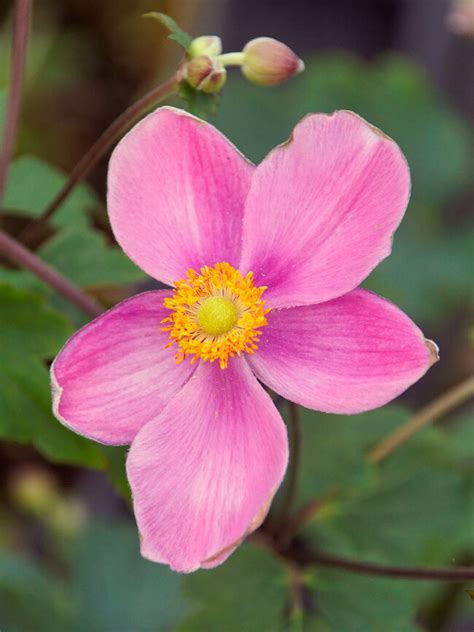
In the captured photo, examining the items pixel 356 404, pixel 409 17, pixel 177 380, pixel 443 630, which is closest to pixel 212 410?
pixel 177 380

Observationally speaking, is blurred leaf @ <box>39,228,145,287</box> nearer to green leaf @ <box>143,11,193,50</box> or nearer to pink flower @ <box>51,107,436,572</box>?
pink flower @ <box>51,107,436,572</box>

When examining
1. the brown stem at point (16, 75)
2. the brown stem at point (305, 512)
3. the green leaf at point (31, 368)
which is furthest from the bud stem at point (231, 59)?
the brown stem at point (305, 512)

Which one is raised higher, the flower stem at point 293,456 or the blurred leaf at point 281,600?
the flower stem at point 293,456

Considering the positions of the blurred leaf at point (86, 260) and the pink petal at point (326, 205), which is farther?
the blurred leaf at point (86, 260)

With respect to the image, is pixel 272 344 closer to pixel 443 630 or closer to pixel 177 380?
pixel 177 380

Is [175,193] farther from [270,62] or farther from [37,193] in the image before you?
[37,193]

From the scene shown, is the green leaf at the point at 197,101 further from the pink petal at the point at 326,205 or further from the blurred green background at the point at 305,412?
the blurred green background at the point at 305,412


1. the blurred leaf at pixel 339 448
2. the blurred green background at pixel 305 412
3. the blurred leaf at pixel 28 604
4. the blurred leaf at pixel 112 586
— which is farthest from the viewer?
the blurred leaf at pixel 112 586
